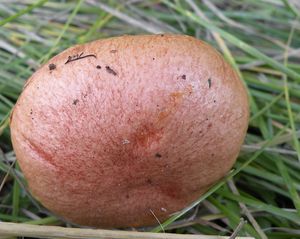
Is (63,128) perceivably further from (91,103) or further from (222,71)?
(222,71)

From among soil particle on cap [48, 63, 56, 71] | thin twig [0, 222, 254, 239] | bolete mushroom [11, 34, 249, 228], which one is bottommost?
thin twig [0, 222, 254, 239]

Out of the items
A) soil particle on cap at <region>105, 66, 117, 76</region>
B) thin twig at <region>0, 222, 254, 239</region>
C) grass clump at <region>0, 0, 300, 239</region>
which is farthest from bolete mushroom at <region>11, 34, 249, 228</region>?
grass clump at <region>0, 0, 300, 239</region>

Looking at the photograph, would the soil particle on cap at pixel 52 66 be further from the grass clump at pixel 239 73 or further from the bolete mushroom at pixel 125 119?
the grass clump at pixel 239 73

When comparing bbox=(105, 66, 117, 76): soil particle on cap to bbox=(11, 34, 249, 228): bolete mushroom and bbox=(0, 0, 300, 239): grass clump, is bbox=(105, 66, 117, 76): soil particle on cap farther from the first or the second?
bbox=(0, 0, 300, 239): grass clump

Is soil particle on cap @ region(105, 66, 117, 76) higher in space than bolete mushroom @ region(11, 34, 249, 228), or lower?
higher

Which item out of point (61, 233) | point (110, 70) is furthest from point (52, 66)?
point (61, 233)

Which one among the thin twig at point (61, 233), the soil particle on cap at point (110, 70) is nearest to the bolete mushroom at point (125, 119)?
the soil particle on cap at point (110, 70)

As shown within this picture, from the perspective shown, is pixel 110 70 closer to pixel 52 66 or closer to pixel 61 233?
pixel 52 66

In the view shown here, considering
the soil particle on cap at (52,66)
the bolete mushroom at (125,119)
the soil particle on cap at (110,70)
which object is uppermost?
the soil particle on cap at (52,66)
